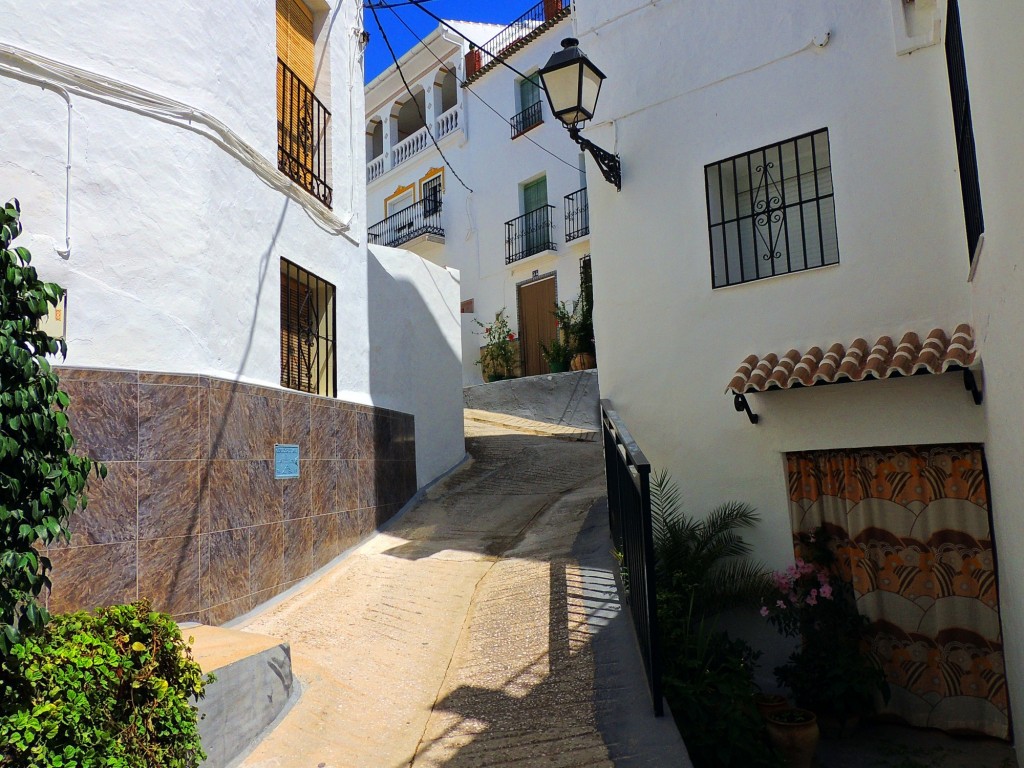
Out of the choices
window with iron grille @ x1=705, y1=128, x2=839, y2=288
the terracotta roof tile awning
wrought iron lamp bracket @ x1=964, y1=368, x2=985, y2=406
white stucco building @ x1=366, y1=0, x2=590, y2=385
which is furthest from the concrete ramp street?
white stucco building @ x1=366, y1=0, x2=590, y2=385

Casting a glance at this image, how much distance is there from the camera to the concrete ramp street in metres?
3.78

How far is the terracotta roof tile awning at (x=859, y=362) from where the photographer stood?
5.34m

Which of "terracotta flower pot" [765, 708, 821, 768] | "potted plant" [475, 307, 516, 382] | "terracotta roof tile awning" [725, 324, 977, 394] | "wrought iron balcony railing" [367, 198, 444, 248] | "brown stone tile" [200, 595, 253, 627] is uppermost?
"wrought iron balcony railing" [367, 198, 444, 248]

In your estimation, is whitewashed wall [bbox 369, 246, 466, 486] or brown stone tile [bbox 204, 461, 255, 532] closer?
brown stone tile [bbox 204, 461, 255, 532]

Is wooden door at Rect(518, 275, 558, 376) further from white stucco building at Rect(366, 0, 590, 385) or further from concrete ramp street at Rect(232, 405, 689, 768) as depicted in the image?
concrete ramp street at Rect(232, 405, 689, 768)

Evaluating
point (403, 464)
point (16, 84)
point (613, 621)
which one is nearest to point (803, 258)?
point (613, 621)

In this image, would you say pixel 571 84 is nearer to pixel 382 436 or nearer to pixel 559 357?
pixel 382 436

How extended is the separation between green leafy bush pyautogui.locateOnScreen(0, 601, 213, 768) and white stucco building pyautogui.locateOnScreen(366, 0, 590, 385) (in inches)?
559

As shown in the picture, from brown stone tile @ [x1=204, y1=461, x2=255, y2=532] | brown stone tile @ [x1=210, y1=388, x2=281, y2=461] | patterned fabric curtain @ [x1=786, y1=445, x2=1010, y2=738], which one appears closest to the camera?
brown stone tile @ [x1=204, y1=461, x2=255, y2=532]

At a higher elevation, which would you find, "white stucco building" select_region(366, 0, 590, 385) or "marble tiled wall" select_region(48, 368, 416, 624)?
"white stucco building" select_region(366, 0, 590, 385)

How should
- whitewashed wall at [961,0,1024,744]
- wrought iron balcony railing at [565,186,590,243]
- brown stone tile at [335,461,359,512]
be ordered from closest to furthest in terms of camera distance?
whitewashed wall at [961,0,1024,744], brown stone tile at [335,461,359,512], wrought iron balcony railing at [565,186,590,243]

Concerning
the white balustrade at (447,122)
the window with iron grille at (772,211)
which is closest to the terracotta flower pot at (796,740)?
the window with iron grille at (772,211)

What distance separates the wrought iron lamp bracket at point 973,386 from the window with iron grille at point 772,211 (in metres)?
1.42

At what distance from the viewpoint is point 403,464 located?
8664 millimetres
